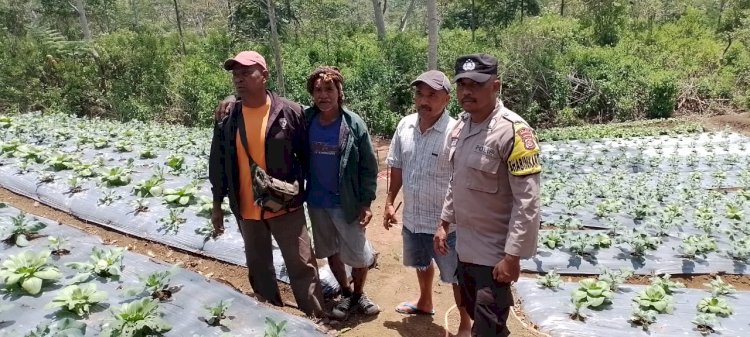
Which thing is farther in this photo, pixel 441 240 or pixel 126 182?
pixel 126 182

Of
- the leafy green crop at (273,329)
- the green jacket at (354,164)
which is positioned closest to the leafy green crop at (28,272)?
the leafy green crop at (273,329)

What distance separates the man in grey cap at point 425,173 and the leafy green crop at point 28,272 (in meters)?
2.00

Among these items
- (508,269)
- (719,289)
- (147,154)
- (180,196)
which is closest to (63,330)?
(508,269)

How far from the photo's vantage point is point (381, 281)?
4.71m

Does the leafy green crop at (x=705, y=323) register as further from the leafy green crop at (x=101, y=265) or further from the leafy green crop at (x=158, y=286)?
the leafy green crop at (x=101, y=265)

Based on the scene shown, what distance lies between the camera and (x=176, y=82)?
14.2 meters

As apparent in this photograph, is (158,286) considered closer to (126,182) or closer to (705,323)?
(126,182)

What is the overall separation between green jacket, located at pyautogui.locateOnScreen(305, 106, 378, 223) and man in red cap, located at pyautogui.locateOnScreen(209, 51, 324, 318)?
20 centimetres

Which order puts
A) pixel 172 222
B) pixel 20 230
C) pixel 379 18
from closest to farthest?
pixel 20 230
pixel 172 222
pixel 379 18

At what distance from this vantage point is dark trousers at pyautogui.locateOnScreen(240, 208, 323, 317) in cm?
Result: 341

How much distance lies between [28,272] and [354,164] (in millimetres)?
1899

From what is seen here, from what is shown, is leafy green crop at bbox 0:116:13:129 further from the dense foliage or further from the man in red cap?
the man in red cap

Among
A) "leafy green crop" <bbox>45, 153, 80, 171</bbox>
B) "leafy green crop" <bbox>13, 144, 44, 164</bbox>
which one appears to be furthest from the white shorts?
"leafy green crop" <bbox>13, 144, 44, 164</bbox>

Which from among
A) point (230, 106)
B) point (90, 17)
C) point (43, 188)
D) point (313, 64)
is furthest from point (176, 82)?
point (90, 17)
